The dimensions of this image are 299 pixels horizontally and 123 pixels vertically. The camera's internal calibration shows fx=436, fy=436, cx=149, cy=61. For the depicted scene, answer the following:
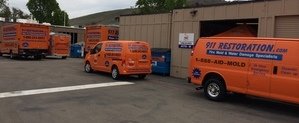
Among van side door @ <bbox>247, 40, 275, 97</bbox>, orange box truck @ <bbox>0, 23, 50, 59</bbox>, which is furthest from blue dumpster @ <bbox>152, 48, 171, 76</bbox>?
orange box truck @ <bbox>0, 23, 50, 59</bbox>

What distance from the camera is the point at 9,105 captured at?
11.6 meters

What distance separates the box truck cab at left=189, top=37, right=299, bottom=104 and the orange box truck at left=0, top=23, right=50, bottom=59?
2118 centimetres

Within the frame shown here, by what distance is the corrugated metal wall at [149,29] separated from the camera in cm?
2314

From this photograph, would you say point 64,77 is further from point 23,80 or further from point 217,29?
point 217,29

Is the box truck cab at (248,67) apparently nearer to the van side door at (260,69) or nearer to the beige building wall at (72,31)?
the van side door at (260,69)

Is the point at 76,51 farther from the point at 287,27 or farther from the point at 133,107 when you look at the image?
the point at 133,107

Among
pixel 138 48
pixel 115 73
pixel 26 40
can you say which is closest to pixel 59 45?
pixel 26 40

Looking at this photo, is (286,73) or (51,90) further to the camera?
(51,90)

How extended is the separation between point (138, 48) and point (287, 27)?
648 cm

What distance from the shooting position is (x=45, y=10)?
71.2 m

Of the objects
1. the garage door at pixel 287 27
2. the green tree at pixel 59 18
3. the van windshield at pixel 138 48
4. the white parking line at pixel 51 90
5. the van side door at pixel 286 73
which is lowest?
the white parking line at pixel 51 90

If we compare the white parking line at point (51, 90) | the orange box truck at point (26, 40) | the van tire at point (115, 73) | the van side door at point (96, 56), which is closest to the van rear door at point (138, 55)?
the van tire at point (115, 73)

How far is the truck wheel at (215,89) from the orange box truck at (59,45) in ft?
78.8

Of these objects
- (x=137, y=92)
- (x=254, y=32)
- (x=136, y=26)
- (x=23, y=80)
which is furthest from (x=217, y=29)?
(x=23, y=80)
